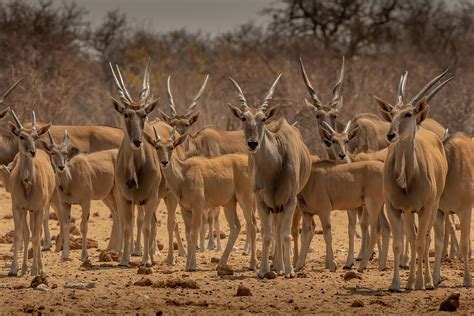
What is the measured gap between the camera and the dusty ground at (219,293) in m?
10.5

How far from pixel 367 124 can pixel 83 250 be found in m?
4.36

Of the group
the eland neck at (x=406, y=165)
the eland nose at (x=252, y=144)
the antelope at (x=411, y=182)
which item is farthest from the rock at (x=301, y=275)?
the eland neck at (x=406, y=165)

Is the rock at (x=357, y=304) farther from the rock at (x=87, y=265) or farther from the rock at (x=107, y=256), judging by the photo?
the rock at (x=107, y=256)

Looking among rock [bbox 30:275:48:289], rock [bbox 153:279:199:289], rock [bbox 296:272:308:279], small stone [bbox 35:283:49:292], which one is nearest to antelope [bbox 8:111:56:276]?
rock [bbox 30:275:48:289]

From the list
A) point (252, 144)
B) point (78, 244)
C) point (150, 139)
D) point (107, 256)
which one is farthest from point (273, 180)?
point (78, 244)

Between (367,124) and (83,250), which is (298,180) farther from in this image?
(367,124)

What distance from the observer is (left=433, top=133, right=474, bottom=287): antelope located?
11.8 meters

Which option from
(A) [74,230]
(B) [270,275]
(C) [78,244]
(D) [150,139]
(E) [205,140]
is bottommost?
(B) [270,275]

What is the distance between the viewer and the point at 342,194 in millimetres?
13258

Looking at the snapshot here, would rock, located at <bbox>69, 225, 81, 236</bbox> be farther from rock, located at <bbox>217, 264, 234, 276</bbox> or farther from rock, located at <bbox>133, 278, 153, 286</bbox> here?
rock, located at <bbox>133, 278, 153, 286</bbox>

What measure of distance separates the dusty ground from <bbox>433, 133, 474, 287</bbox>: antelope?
0.87 feet

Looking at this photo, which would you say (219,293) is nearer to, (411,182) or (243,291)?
(243,291)

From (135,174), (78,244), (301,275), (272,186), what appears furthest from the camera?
(78,244)

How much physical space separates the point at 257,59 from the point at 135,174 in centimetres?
2340
